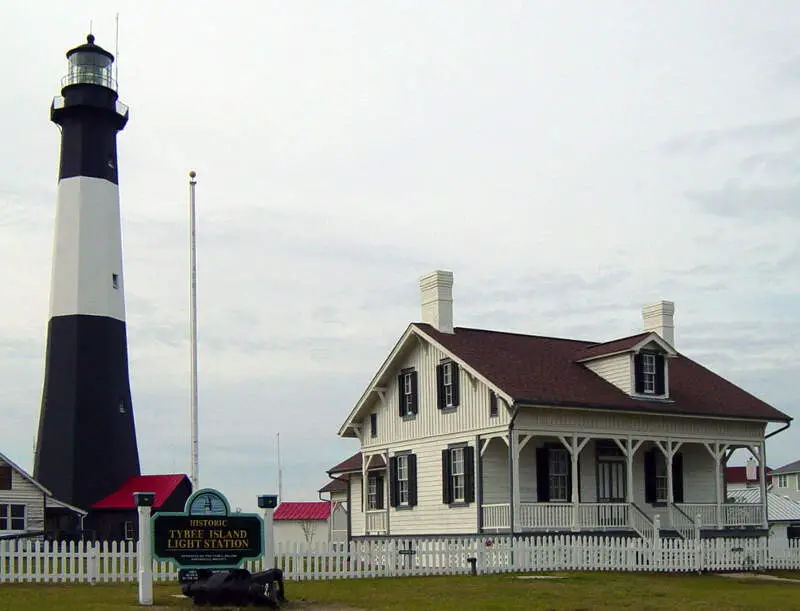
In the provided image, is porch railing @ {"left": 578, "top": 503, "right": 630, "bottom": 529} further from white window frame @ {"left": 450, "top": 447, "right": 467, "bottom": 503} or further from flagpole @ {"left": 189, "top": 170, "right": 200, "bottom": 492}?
flagpole @ {"left": 189, "top": 170, "right": 200, "bottom": 492}

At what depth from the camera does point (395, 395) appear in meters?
36.2

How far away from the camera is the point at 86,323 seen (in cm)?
4241

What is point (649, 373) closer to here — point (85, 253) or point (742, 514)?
point (742, 514)

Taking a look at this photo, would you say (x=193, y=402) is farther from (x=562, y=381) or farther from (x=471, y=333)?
(x=562, y=381)

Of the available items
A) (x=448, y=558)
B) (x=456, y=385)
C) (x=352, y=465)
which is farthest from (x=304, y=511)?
(x=448, y=558)

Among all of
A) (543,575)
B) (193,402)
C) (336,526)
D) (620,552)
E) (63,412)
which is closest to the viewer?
(543,575)

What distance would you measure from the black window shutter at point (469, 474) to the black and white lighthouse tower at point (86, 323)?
55.0 feet

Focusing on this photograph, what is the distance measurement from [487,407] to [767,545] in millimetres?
8901

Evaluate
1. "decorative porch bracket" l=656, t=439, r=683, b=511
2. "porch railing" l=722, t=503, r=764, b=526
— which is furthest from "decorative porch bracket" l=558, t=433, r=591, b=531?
"porch railing" l=722, t=503, r=764, b=526

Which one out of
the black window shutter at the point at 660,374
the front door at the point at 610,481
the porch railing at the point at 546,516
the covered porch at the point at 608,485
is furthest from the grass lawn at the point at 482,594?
the black window shutter at the point at 660,374

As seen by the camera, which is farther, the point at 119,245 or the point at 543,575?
the point at 119,245

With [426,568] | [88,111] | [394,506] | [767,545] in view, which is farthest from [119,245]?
[767,545]

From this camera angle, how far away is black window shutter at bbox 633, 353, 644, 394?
33281 mm

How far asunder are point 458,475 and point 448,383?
2.64 metres
